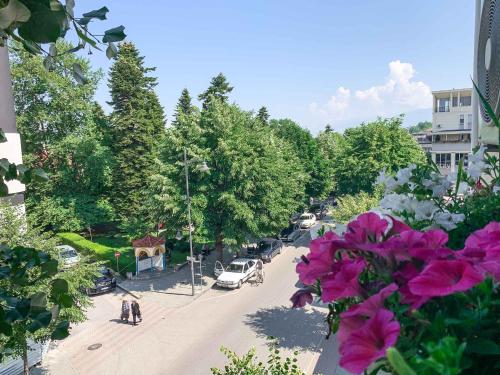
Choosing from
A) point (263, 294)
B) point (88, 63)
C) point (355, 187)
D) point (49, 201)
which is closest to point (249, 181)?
point (263, 294)

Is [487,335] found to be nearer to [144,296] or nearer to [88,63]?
[144,296]

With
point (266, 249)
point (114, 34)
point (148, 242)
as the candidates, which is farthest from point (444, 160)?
point (114, 34)

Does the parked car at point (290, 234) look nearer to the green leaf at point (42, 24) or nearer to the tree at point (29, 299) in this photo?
the tree at point (29, 299)

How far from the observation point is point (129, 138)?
31.6 metres

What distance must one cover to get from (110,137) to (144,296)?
57.5 feet

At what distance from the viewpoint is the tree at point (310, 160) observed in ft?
122

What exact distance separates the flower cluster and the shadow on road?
14.6m

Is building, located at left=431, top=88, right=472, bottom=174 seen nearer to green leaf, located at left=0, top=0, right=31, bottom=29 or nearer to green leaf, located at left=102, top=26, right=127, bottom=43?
green leaf, located at left=102, top=26, right=127, bottom=43

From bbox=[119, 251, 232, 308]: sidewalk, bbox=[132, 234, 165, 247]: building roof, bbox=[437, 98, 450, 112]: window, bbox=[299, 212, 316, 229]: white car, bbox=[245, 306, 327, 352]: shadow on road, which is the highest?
bbox=[437, 98, 450, 112]: window

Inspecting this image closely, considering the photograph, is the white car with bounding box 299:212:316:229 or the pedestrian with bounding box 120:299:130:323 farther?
the white car with bounding box 299:212:316:229

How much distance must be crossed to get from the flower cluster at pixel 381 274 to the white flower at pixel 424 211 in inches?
44.9

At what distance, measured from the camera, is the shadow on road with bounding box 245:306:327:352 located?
50.0 feet

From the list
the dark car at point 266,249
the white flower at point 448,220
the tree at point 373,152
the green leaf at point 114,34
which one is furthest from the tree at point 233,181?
the green leaf at point 114,34

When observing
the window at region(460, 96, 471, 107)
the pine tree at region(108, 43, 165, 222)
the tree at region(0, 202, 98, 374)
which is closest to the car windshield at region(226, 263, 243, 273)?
the pine tree at region(108, 43, 165, 222)
